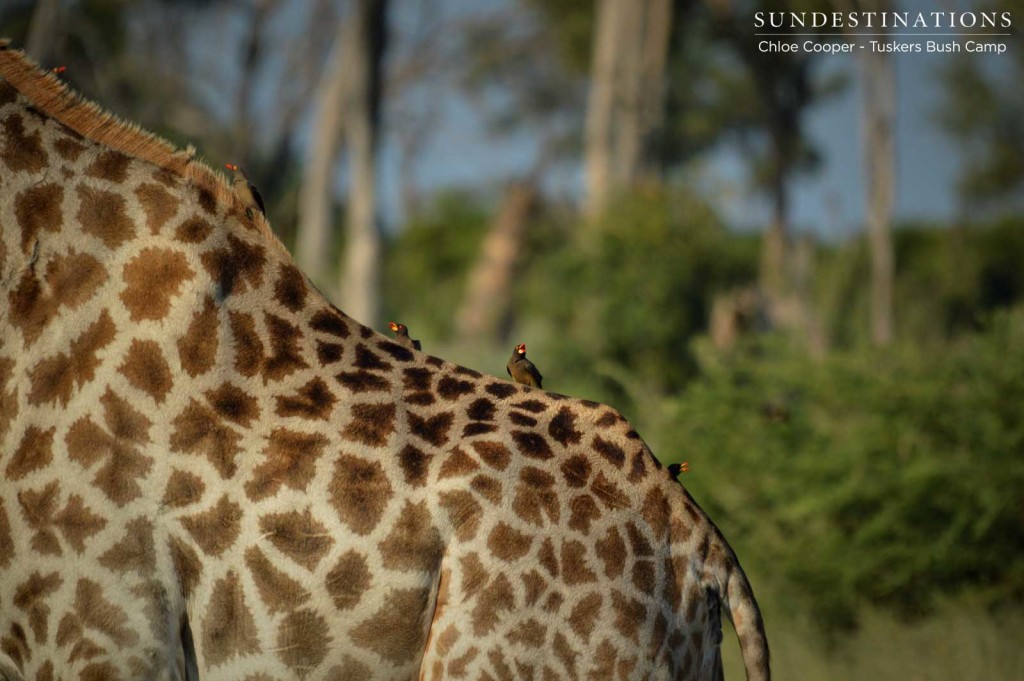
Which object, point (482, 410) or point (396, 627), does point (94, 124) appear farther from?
point (396, 627)

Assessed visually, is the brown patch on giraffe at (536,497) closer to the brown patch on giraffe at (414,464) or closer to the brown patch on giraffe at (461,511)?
the brown patch on giraffe at (461,511)

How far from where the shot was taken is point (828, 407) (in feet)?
31.4

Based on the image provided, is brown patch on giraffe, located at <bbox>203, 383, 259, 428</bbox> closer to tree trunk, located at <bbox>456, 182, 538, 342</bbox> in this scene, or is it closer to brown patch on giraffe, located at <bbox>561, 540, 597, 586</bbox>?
brown patch on giraffe, located at <bbox>561, 540, 597, 586</bbox>

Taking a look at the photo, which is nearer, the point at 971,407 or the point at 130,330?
the point at 130,330

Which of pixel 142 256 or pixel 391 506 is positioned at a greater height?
pixel 142 256

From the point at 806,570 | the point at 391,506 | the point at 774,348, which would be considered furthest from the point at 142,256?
the point at 774,348

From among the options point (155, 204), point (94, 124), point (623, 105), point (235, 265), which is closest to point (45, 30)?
point (623, 105)

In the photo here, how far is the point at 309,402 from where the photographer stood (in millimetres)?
3385

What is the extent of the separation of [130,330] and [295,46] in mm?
35886

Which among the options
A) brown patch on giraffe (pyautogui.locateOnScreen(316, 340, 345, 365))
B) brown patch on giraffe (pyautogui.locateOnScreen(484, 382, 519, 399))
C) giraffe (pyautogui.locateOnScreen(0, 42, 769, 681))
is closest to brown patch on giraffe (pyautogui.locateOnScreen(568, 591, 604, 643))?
giraffe (pyautogui.locateOnScreen(0, 42, 769, 681))

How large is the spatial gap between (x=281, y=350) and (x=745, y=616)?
5.10ft

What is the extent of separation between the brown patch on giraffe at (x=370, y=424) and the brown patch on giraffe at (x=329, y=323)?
11.1 inches

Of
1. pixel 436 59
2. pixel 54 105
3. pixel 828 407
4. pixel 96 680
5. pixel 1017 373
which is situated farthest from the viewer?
pixel 436 59

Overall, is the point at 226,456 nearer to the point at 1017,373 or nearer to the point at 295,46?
the point at 1017,373
